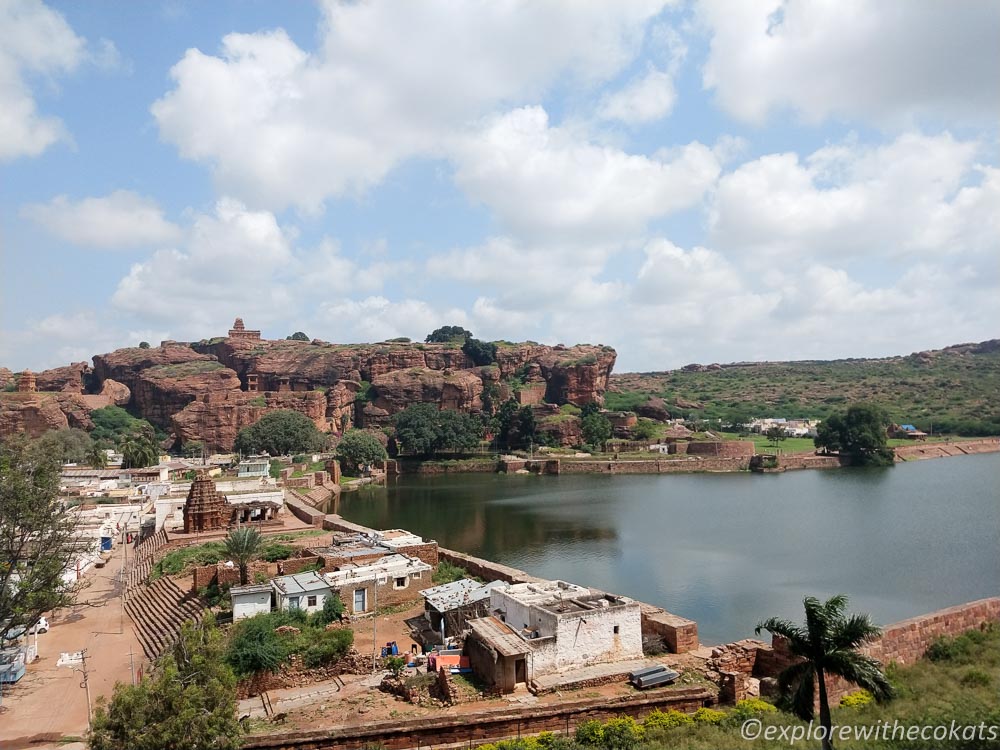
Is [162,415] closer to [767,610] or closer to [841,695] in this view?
[767,610]

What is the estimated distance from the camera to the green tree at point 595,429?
2938 inches

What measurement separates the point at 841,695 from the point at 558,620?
5169 mm

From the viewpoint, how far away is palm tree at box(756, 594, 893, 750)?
8562 millimetres

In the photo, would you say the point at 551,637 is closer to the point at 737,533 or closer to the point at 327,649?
the point at 327,649

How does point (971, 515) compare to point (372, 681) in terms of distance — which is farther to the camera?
point (971, 515)

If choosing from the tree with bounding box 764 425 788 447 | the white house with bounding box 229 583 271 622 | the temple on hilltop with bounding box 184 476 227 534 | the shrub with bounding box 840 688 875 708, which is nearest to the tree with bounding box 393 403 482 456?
the tree with bounding box 764 425 788 447

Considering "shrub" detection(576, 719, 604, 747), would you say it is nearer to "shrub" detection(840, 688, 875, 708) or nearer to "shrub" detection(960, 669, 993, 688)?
"shrub" detection(840, 688, 875, 708)

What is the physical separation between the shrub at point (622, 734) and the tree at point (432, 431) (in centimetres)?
5880

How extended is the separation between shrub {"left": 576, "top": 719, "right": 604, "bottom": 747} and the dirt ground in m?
10.2

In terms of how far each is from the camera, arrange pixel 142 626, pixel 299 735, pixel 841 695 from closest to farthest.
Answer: pixel 299 735
pixel 841 695
pixel 142 626

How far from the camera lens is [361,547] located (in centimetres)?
2409

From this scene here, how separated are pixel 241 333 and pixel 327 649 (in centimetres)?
9672

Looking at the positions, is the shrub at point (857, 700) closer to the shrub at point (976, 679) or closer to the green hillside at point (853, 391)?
the shrub at point (976, 679)

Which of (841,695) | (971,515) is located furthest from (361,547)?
(971,515)
